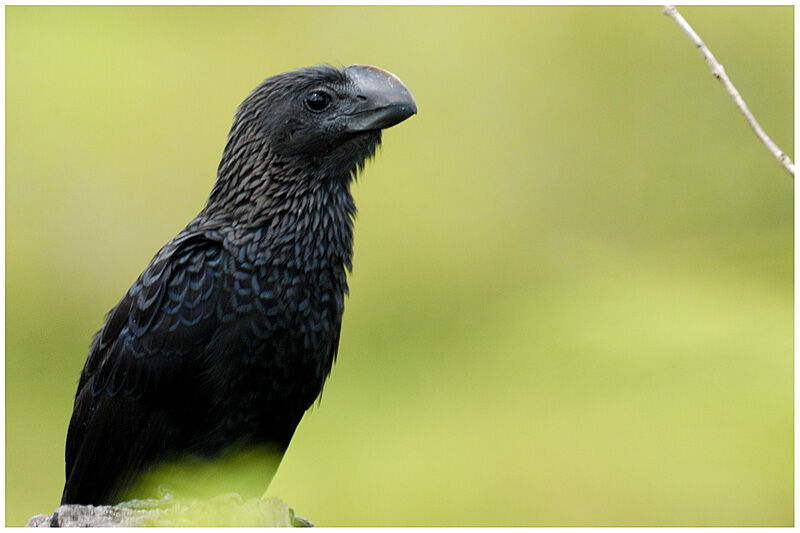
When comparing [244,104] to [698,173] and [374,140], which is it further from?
[698,173]

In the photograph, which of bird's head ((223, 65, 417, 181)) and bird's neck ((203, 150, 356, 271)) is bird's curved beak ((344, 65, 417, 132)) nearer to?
bird's head ((223, 65, 417, 181))

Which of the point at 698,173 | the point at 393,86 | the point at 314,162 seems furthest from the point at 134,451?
the point at 698,173

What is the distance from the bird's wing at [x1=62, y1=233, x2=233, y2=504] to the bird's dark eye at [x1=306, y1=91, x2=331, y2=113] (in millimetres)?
740

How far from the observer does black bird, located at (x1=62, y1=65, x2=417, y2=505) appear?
4383mm

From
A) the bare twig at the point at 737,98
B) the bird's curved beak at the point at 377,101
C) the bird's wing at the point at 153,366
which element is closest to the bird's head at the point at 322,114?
the bird's curved beak at the point at 377,101

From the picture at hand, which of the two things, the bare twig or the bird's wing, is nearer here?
the bare twig

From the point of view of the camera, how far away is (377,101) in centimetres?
446

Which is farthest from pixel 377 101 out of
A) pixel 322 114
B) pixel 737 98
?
pixel 737 98

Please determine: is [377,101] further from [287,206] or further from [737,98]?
[737,98]

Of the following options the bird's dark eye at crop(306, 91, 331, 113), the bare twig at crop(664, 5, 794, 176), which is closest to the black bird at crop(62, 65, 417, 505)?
the bird's dark eye at crop(306, 91, 331, 113)

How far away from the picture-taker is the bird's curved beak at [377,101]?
4395mm

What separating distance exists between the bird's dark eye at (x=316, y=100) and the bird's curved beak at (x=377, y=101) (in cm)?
14

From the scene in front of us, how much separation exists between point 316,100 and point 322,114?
7 centimetres

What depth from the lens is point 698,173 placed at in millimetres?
7477
